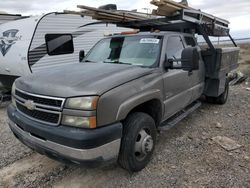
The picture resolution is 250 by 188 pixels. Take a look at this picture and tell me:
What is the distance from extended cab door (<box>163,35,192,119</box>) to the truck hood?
58 cm

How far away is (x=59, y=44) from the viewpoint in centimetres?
766

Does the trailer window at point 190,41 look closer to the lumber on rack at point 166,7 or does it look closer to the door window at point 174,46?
the door window at point 174,46

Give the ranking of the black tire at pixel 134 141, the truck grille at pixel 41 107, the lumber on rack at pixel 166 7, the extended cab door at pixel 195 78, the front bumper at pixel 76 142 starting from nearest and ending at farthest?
1. the front bumper at pixel 76 142
2. the truck grille at pixel 41 107
3. the black tire at pixel 134 141
4. the lumber on rack at pixel 166 7
5. the extended cab door at pixel 195 78

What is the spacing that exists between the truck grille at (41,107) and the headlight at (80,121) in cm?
12

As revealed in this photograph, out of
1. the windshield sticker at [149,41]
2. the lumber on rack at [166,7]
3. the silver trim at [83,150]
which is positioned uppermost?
the lumber on rack at [166,7]

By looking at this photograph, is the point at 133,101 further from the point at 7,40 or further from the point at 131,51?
the point at 7,40

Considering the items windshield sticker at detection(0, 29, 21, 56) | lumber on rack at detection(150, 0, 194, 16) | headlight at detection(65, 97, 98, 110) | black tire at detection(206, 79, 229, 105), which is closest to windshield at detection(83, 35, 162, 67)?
lumber on rack at detection(150, 0, 194, 16)

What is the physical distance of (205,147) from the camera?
14.4ft

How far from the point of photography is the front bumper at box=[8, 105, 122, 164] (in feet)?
9.02

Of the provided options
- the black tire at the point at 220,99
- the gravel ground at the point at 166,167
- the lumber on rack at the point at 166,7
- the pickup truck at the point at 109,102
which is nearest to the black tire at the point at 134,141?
the pickup truck at the point at 109,102

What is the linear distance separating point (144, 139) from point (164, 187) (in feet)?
2.17

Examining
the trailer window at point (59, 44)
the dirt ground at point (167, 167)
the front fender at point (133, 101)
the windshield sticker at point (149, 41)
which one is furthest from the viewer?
the trailer window at point (59, 44)

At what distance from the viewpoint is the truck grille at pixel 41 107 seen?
2.90m

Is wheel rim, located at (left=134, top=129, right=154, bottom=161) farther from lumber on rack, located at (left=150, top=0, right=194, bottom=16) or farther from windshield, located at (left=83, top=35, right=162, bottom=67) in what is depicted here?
lumber on rack, located at (left=150, top=0, right=194, bottom=16)
